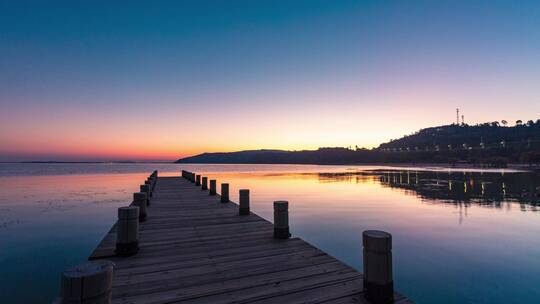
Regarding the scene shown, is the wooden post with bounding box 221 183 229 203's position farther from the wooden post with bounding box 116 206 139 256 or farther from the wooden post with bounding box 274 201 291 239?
the wooden post with bounding box 116 206 139 256

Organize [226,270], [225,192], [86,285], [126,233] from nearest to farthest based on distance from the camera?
[86,285] < [226,270] < [126,233] < [225,192]

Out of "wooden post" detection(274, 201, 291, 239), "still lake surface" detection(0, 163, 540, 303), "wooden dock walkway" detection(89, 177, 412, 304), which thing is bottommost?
"still lake surface" detection(0, 163, 540, 303)

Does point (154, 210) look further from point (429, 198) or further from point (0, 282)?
point (429, 198)

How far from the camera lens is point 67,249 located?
1210 cm

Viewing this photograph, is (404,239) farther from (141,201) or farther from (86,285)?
(86,285)

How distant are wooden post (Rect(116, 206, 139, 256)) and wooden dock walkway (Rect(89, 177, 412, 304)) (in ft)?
0.58

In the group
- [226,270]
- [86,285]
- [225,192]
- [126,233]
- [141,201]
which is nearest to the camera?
[86,285]

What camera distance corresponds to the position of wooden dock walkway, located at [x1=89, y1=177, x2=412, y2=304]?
448 centimetres

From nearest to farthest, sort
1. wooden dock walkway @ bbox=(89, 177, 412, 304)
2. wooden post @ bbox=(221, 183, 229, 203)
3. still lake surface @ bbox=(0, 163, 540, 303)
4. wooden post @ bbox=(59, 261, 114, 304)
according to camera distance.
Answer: wooden post @ bbox=(59, 261, 114, 304) < wooden dock walkway @ bbox=(89, 177, 412, 304) < still lake surface @ bbox=(0, 163, 540, 303) < wooden post @ bbox=(221, 183, 229, 203)

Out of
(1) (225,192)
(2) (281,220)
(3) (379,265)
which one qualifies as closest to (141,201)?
(1) (225,192)

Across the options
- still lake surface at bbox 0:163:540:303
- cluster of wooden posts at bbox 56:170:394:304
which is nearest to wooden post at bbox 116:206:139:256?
cluster of wooden posts at bbox 56:170:394:304

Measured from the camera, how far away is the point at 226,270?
18.3ft

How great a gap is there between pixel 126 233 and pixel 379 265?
5.52 meters

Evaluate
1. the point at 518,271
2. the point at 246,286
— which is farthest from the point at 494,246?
the point at 246,286
